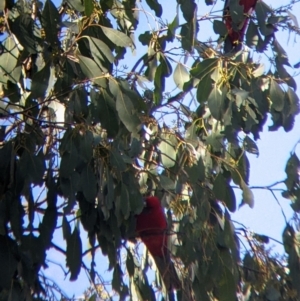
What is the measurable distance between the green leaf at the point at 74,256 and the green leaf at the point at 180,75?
0.73m

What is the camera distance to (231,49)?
3074mm

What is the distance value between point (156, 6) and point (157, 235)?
0.95 meters

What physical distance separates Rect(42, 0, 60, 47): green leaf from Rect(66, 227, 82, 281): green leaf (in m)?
0.72

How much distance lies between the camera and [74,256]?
2566mm

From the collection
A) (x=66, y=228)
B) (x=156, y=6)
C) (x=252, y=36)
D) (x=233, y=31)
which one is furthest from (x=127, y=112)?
(x=233, y=31)

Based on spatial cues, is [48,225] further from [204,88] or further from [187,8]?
[187,8]

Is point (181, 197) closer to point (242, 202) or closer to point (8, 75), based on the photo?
point (242, 202)

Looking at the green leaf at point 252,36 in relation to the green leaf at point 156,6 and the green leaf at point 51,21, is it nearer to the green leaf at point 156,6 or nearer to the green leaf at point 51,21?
the green leaf at point 156,6

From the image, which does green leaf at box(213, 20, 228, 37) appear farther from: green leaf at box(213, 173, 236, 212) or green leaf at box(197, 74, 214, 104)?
green leaf at box(213, 173, 236, 212)

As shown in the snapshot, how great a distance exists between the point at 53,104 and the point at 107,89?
0.32 meters

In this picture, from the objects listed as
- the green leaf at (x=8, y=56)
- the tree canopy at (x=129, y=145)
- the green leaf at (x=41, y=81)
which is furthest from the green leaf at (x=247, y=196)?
the green leaf at (x=8, y=56)

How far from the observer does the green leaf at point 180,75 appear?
282cm

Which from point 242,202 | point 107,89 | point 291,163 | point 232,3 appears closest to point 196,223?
point 242,202

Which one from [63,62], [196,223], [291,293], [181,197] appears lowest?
[291,293]
